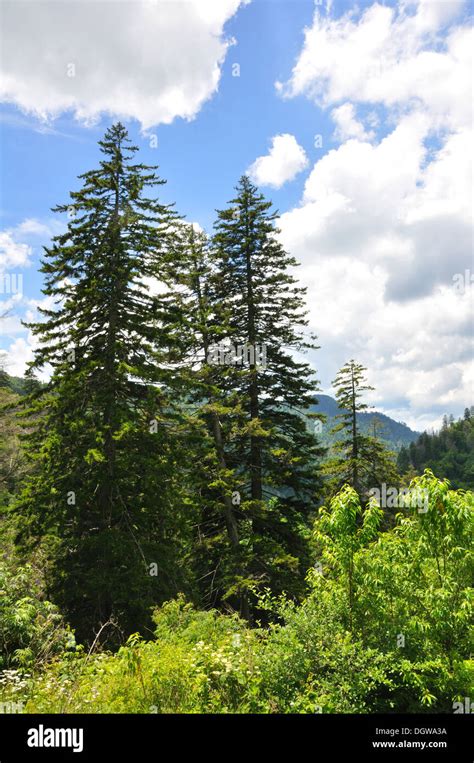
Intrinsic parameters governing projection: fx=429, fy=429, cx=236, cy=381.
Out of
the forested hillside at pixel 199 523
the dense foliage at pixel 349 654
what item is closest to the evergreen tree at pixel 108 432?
the forested hillside at pixel 199 523

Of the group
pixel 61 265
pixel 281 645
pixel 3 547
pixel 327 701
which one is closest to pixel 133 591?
pixel 281 645

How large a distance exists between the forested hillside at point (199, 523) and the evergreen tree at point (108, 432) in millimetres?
66

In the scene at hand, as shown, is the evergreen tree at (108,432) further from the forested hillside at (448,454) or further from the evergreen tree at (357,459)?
the forested hillside at (448,454)

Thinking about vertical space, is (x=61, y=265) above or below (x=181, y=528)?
above

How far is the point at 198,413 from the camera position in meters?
17.0

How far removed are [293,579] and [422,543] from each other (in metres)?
9.57

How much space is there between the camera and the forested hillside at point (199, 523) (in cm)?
680

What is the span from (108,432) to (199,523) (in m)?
5.95

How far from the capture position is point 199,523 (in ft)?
53.8

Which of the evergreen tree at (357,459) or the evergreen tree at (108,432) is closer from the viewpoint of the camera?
the evergreen tree at (108,432)

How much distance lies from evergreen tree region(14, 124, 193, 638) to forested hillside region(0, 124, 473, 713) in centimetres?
7
